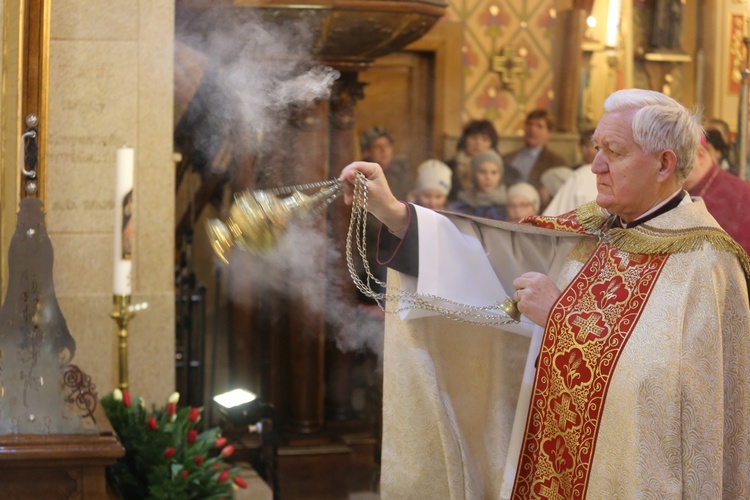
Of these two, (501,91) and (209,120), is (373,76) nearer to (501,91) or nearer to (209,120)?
(501,91)

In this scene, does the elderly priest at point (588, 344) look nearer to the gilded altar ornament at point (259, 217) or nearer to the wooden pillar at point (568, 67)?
the gilded altar ornament at point (259, 217)

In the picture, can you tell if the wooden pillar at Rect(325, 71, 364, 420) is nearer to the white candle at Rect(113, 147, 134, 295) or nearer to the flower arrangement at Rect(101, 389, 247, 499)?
the white candle at Rect(113, 147, 134, 295)

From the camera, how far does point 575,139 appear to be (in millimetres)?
7902

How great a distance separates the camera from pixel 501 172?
287 inches

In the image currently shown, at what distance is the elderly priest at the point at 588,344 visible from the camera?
259cm

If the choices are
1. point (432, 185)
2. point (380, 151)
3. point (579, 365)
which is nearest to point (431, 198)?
point (432, 185)

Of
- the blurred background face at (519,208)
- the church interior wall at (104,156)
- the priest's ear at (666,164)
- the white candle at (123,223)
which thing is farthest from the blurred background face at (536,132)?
the priest's ear at (666,164)

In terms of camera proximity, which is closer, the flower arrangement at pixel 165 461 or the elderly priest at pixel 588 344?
the elderly priest at pixel 588 344

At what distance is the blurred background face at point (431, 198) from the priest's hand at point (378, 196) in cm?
357

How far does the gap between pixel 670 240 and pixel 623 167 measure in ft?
0.71

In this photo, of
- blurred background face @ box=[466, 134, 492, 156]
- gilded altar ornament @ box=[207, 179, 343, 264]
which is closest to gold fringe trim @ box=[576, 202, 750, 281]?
gilded altar ornament @ box=[207, 179, 343, 264]

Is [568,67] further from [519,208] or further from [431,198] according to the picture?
[431,198]

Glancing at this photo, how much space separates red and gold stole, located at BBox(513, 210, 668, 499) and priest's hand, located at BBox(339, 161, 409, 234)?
49cm

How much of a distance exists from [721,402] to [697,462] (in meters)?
0.15
